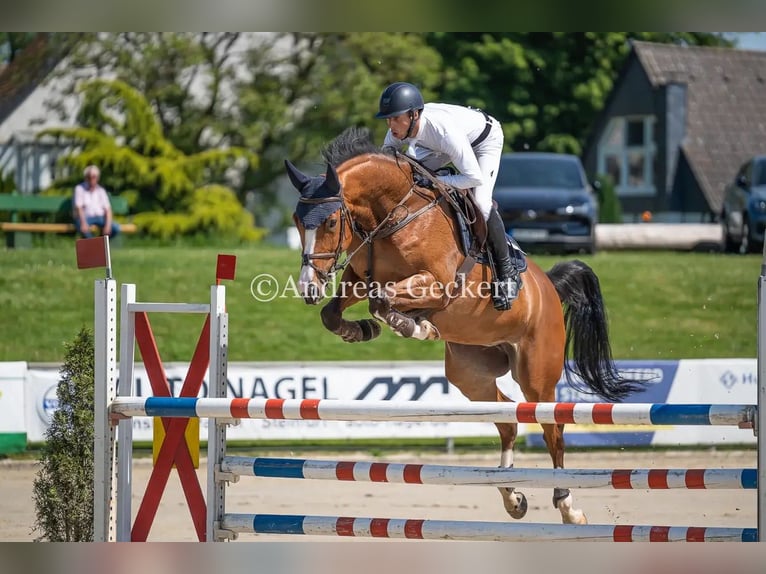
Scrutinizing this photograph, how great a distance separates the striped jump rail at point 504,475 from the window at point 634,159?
943 centimetres

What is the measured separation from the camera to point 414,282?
396 cm

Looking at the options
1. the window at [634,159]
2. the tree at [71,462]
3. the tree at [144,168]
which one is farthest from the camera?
the window at [634,159]

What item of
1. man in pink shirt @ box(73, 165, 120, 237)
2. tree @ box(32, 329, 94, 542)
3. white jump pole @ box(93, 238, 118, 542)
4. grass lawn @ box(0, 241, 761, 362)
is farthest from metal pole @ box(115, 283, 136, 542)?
man in pink shirt @ box(73, 165, 120, 237)

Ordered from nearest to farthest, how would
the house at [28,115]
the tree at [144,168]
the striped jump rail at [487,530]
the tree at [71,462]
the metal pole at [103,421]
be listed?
the striped jump rail at [487,530] < the metal pole at [103,421] < the tree at [71,462] < the house at [28,115] < the tree at [144,168]

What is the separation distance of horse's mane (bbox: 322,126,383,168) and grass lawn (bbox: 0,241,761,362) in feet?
16.0

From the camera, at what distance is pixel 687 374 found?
751 centimetres

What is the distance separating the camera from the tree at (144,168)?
11.5m

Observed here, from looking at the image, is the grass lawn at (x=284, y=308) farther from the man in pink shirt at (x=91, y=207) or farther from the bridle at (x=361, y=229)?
the bridle at (x=361, y=229)

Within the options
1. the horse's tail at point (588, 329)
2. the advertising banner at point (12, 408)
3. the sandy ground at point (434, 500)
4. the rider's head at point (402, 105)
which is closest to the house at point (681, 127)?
the sandy ground at point (434, 500)

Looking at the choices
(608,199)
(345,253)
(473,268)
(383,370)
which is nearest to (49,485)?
(345,253)

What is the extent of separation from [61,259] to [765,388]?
26.5ft

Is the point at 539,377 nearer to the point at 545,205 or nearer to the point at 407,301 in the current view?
the point at 407,301

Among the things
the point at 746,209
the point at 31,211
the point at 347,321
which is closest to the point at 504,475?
the point at 347,321

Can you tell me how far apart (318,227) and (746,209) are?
7.87 metres
